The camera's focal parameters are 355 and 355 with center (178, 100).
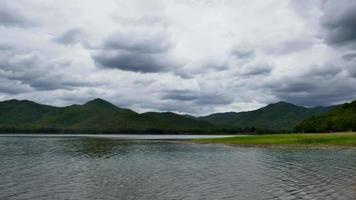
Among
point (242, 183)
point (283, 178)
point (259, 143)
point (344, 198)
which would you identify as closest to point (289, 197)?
point (344, 198)

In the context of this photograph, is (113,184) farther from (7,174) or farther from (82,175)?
(7,174)

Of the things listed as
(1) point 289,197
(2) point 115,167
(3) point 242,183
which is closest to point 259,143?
(2) point 115,167

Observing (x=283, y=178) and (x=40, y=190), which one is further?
(x=283, y=178)

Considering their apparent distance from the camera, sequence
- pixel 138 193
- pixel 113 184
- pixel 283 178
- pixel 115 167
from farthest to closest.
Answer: pixel 115 167 < pixel 283 178 < pixel 113 184 < pixel 138 193

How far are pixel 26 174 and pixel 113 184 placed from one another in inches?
666

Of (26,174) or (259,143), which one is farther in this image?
(259,143)

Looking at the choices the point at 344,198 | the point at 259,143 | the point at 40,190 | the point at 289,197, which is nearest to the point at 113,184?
the point at 40,190

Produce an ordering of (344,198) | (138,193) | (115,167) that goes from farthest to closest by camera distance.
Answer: (115,167) < (138,193) < (344,198)

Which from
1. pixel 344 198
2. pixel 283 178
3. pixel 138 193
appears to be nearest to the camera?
pixel 344 198

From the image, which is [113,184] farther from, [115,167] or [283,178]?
[283,178]

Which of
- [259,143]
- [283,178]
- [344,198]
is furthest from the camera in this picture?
[259,143]

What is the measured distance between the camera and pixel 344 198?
34.8 m

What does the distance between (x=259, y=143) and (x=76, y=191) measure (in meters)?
111

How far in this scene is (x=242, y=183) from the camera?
45.9 meters
